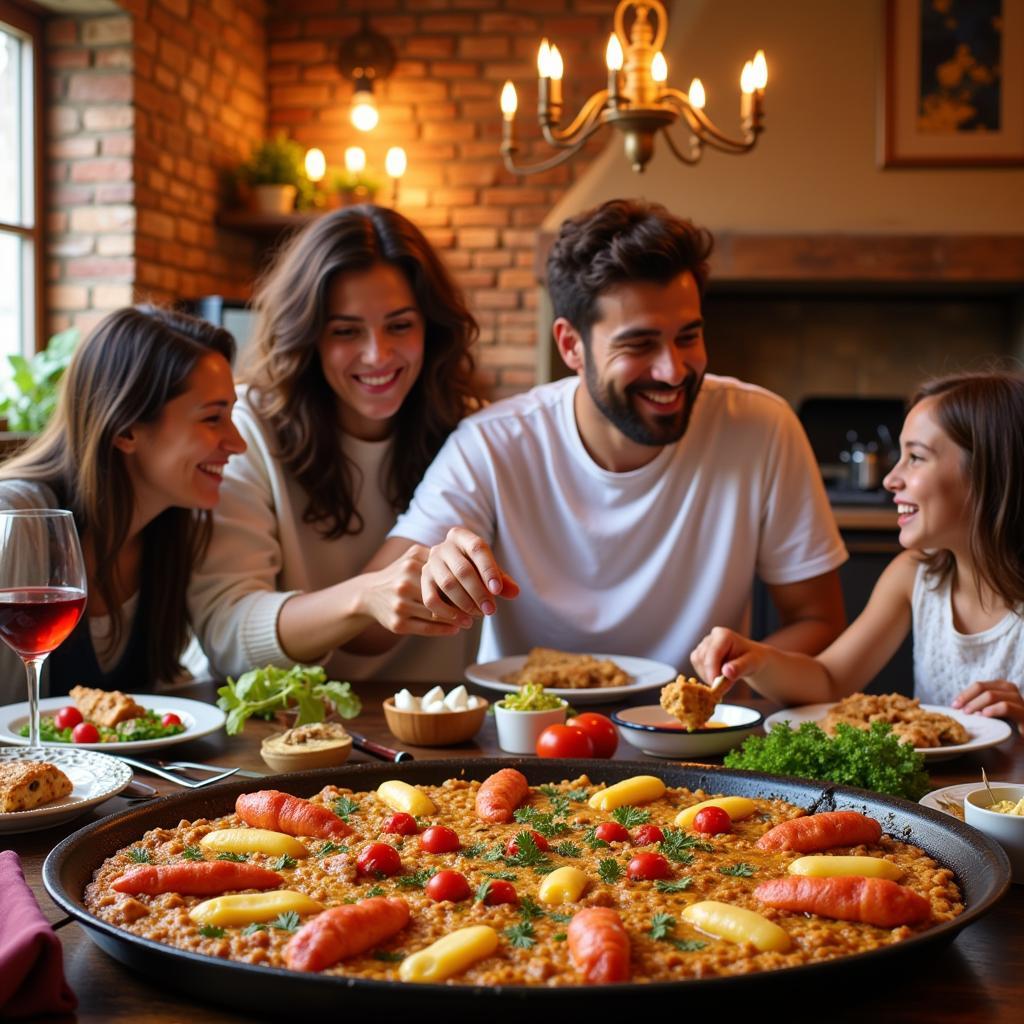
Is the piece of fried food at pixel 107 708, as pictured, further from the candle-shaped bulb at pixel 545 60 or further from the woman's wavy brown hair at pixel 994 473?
the candle-shaped bulb at pixel 545 60

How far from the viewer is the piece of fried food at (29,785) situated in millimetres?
1441

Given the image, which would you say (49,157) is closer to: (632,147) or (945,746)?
(632,147)

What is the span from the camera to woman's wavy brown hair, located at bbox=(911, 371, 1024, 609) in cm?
248

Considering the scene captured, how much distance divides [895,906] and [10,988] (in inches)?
28.8

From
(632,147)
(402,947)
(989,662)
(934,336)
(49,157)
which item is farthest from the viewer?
(934,336)

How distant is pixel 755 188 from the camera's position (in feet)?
18.5

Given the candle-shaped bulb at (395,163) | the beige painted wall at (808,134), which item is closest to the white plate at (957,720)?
the beige painted wall at (808,134)

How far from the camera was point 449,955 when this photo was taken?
1039 millimetres

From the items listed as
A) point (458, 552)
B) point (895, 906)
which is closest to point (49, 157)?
point (458, 552)

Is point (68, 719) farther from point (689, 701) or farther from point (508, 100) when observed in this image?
point (508, 100)

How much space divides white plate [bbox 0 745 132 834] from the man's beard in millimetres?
1434

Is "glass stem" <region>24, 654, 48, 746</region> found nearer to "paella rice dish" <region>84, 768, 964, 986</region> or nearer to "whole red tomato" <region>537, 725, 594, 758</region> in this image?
"paella rice dish" <region>84, 768, 964, 986</region>

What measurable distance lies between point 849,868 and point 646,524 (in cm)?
164

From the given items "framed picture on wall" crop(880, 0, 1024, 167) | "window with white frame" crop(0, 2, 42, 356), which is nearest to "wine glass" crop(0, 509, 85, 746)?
"window with white frame" crop(0, 2, 42, 356)
